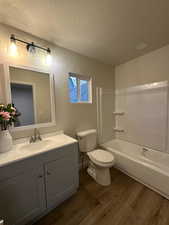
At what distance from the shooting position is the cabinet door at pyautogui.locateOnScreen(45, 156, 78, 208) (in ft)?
4.08

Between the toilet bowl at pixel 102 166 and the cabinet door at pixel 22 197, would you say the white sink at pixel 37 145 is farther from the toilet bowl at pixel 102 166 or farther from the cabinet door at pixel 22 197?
the toilet bowl at pixel 102 166

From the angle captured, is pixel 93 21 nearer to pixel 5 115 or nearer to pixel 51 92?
pixel 51 92

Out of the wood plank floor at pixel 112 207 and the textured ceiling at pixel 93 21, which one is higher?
the textured ceiling at pixel 93 21

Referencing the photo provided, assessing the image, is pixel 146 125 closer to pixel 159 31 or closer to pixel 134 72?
pixel 134 72

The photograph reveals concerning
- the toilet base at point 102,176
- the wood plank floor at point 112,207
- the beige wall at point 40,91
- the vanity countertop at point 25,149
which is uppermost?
the beige wall at point 40,91

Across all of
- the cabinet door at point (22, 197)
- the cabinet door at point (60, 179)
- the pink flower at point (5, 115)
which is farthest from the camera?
the cabinet door at point (60, 179)

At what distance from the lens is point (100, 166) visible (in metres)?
1.68

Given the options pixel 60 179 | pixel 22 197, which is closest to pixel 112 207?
pixel 60 179

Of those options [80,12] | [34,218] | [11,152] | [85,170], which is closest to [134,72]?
[80,12]

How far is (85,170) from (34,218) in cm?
113

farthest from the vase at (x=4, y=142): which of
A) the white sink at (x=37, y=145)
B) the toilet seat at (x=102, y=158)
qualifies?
the toilet seat at (x=102, y=158)

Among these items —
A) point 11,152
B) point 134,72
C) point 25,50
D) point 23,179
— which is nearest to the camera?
point 23,179

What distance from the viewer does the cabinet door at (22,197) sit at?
0.96m

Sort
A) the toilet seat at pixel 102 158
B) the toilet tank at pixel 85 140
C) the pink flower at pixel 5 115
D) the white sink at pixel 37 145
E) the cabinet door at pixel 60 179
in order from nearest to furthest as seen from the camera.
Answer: the pink flower at pixel 5 115, the cabinet door at pixel 60 179, the white sink at pixel 37 145, the toilet seat at pixel 102 158, the toilet tank at pixel 85 140
